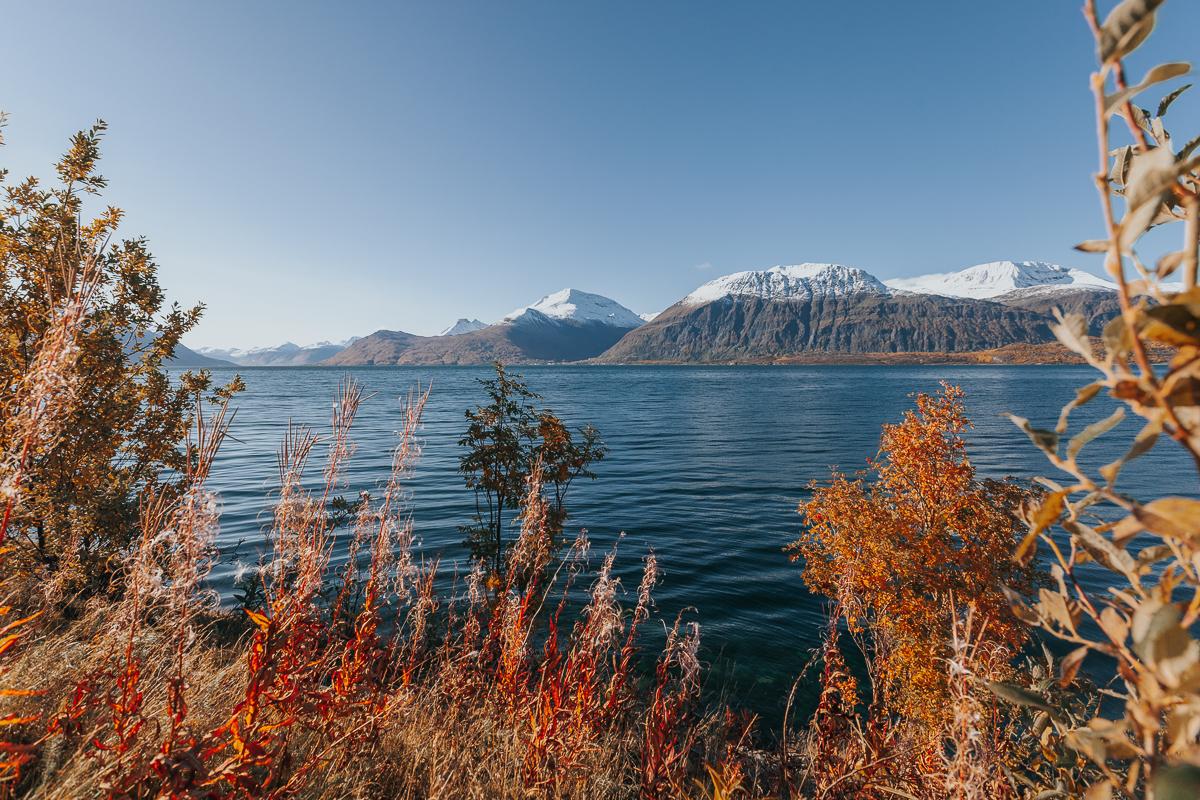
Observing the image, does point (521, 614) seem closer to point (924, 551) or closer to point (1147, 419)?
point (1147, 419)

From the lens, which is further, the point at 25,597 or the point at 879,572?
the point at 879,572

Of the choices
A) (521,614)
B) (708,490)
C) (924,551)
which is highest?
(521,614)

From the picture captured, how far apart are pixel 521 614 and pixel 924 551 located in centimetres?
861

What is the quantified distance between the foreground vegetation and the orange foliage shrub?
0.06m

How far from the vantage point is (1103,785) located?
1.08m

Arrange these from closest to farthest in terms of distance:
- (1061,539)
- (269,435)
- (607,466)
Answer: (1061,539)
(607,466)
(269,435)

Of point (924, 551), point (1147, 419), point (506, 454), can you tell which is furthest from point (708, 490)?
point (1147, 419)

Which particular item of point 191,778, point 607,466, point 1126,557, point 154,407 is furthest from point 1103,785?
point 607,466

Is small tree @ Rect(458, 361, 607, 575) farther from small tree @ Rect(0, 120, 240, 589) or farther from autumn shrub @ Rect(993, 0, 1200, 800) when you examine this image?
autumn shrub @ Rect(993, 0, 1200, 800)

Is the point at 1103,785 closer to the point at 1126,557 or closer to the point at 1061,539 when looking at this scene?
the point at 1126,557

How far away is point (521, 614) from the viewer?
14.3 feet

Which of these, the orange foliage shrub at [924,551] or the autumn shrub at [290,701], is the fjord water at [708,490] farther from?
the orange foliage shrub at [924,551]

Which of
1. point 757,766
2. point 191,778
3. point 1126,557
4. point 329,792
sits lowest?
point 757,766

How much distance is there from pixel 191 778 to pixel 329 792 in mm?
1354
